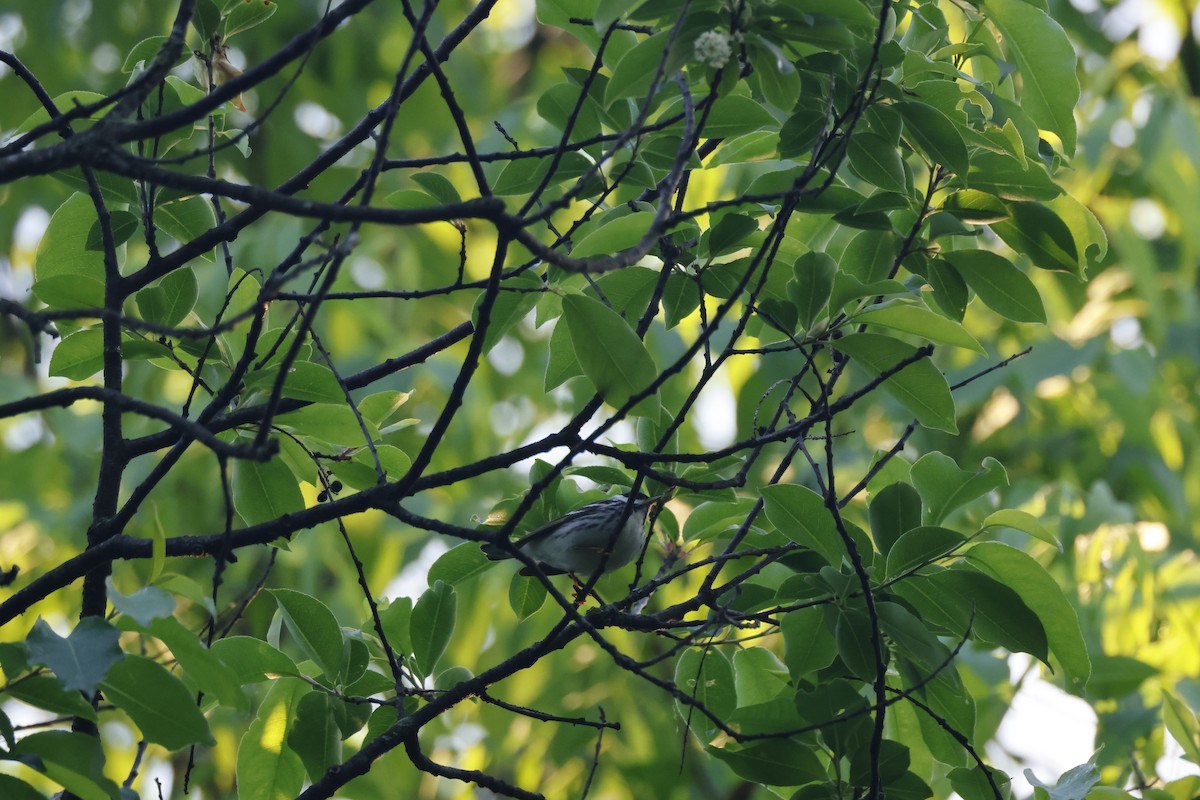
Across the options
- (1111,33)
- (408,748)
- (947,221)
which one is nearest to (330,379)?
(408,748)

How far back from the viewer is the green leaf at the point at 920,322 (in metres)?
1.65

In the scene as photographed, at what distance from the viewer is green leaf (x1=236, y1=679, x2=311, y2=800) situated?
2.04 metres

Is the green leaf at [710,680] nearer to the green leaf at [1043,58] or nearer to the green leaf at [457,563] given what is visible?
the green leaf at [457,563]

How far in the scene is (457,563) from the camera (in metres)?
2.21

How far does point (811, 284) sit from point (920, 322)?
186 mm

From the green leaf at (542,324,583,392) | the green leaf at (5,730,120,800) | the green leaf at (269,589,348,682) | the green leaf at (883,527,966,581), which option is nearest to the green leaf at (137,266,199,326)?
the green leaf at (269,589,348,682)

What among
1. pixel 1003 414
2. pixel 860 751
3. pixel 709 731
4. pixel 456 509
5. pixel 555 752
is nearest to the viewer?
pixel 860 751

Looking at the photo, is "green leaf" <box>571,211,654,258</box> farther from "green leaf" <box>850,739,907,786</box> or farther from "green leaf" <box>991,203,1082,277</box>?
"green leaf" <box>850,739,907,786</box>

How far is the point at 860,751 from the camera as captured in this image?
76.2 inches

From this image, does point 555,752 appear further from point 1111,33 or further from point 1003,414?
point 1111,33

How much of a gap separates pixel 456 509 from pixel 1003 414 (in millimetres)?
2847

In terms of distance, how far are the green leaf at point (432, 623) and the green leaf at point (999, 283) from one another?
1.13 m

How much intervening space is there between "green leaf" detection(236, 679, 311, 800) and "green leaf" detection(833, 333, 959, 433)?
3.88 feet

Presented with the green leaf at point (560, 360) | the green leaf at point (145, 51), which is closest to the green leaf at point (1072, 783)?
the green leaf at point (560, 360)
